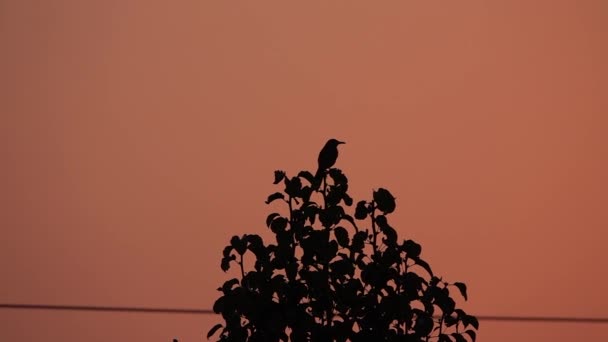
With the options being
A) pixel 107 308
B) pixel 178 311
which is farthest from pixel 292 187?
pixel 107 308

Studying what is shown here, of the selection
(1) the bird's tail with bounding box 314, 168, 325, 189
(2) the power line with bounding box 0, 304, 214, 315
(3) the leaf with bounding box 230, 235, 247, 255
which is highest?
(2) the power line with bounding box 0, 304, 214, 315

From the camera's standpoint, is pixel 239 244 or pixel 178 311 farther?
pixel 178 311

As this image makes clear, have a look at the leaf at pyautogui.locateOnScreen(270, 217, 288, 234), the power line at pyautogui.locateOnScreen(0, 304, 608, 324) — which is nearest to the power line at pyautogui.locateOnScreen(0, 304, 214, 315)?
the power line at pyautogui.locateOnScreen(0, 304, 608, 324)

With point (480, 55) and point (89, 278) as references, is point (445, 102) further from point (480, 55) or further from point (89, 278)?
point (89, 278)

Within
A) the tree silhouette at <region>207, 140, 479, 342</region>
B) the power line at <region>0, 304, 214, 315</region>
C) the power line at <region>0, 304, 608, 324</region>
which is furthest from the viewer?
the power line at <region>0, 304, 214, 315</region>

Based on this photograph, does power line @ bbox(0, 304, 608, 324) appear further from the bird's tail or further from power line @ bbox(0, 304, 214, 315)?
the bird's tail

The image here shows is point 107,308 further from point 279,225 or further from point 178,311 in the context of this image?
point 279,225

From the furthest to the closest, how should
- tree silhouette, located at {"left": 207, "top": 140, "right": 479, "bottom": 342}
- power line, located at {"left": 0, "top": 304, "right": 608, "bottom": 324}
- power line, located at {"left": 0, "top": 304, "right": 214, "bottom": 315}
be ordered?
power line, located at {"left": 0, "top": 304, "right": 214, "bottom": 315}
power line, located at {"left": 0, "top": 304, "right": 608, "bottom": 324}
tree silhouette, located at {"left": 207, "top": 140, "right": 479, "bottom": 342}

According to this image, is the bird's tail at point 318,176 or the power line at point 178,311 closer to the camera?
the bird's tail at point 318,176

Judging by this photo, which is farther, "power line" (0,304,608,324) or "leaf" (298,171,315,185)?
"power line" (0,304,608,324)

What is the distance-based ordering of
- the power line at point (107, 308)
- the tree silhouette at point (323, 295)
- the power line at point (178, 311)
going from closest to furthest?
the tree silhouette at point (323, 295)
the power line at point (178, 311)
the power line at point (107, 308)

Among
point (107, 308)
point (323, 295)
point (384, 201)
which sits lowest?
point (323, 295)

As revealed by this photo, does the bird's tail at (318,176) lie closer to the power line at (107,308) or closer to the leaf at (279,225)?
the leaf at (279,225)

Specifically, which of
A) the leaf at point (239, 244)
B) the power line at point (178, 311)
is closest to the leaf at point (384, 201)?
the leaf at point (239, 244)
